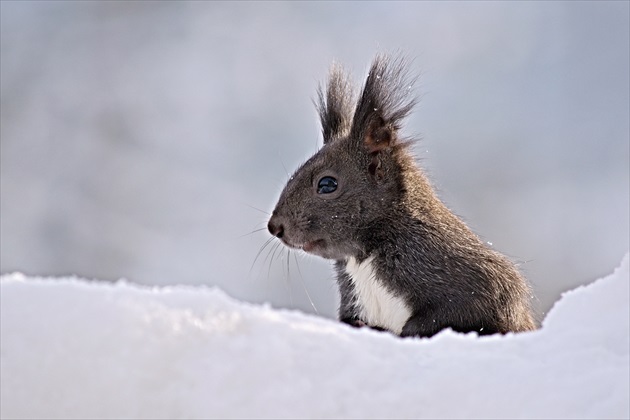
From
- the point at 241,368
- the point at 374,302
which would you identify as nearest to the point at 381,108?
the point at 374,302

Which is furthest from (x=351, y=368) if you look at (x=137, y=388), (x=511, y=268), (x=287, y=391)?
(x=511, y=268)

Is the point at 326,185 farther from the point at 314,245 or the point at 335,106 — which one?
the point at 335,106

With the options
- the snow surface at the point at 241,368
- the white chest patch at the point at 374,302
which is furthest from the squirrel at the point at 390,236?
the snow surface at the point at 241,368

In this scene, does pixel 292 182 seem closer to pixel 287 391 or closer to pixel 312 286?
pixel 287 391

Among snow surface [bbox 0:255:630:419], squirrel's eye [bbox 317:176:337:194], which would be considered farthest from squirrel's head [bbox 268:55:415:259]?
snow surface [bbox 0:255:630:419]

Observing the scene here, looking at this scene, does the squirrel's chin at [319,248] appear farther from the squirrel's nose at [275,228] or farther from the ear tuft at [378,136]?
the ear tuft at [378,136]

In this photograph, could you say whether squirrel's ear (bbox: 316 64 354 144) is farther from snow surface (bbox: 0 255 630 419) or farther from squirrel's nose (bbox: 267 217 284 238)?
snow surface (bbox: 0 255 630 419)

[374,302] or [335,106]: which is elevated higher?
[335,106]
